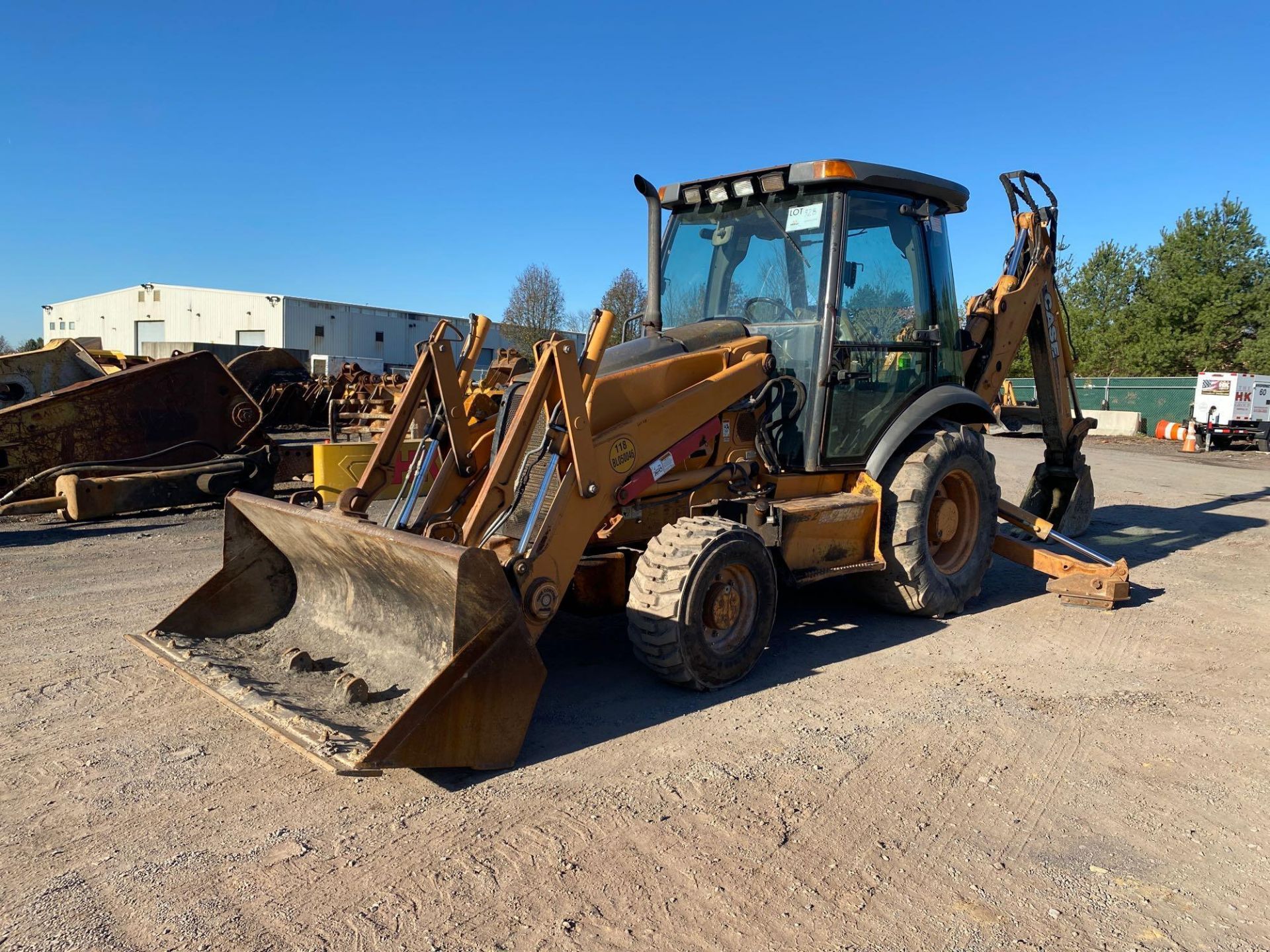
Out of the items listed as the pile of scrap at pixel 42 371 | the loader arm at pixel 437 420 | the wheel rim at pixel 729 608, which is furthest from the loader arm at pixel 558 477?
the pile of scrap at pixel 42 371

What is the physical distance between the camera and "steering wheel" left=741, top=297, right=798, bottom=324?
5.84 meters

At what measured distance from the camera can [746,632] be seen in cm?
485

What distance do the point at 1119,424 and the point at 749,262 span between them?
27.0 metres

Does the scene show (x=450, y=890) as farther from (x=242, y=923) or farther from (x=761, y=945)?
(x=761, y=945)

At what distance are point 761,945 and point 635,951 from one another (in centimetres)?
36

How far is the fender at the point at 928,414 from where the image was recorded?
597cm

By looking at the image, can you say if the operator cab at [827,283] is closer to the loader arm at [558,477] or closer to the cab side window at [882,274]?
the cab side window at [882,274]

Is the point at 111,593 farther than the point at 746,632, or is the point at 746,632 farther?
the point at 111,593

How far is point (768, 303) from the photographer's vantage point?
19.7 ft

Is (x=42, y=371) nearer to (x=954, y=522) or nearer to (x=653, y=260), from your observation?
(x=653, y=260)

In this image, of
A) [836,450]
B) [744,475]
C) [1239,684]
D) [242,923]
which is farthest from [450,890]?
[1239,684]

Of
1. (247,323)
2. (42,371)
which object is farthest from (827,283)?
(247,323)

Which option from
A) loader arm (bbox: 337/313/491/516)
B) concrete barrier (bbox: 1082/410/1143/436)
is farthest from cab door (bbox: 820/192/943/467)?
concrete barrier (bbox: 1082/410/1143/436)

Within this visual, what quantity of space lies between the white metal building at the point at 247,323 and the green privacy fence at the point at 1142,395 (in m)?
23.7
